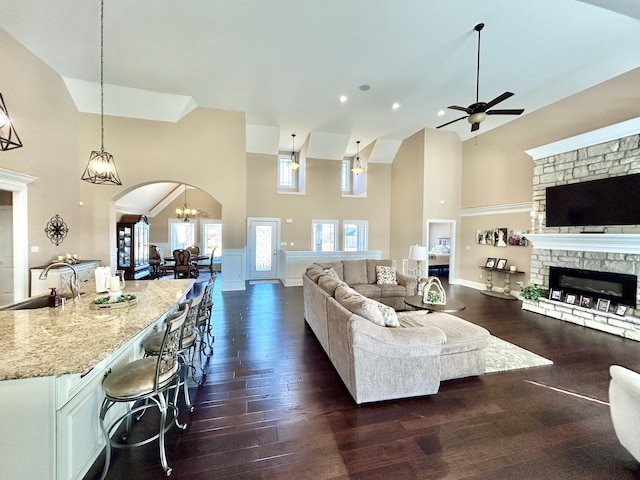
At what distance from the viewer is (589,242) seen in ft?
15.5

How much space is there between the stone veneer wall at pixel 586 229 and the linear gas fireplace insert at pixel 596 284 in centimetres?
9

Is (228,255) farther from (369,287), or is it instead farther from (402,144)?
(402,144)

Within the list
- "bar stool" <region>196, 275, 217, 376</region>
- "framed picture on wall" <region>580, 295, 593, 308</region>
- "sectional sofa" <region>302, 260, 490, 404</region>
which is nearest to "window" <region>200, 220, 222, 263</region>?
"bar stool" <region>196, 275, 217, 376</region>

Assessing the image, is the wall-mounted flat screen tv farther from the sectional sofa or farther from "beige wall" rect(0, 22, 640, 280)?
the sectional sofa

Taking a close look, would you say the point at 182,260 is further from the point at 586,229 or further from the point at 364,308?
the point at 586,229

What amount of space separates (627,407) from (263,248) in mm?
8322

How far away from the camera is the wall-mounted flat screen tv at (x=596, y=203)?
424cm

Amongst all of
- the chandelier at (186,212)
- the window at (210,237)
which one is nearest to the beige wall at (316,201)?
the chandelier at (186,212)

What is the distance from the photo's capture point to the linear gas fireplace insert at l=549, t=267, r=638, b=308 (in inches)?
170

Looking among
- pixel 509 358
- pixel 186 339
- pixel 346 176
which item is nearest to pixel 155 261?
pixel 186 339

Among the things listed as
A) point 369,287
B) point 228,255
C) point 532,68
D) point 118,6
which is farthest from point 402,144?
point 118,6

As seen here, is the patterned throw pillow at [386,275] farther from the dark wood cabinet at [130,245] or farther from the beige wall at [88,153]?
the dark wood cabinet at [130,245]

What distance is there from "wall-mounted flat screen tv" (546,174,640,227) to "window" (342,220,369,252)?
5.45 metres

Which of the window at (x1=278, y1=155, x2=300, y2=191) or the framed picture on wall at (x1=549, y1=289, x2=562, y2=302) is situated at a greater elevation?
the window at (x1=278, y1=155, x2=300, y2=191)
